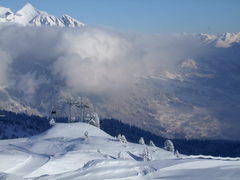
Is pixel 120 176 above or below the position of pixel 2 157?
below

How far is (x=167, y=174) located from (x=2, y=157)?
18.0 metres

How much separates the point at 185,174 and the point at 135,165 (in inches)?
167

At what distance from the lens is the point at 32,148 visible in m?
60.0

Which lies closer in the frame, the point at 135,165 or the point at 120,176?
the point at 120,176

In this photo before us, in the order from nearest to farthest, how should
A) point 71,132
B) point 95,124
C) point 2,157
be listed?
point 2,157 → point 71,132 → point 95,124

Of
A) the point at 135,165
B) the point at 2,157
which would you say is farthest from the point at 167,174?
the point at 2,157

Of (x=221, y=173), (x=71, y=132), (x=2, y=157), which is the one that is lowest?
(x=221, y=173)

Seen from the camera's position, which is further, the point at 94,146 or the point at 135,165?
the point at 94,146

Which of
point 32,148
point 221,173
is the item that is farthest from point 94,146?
point 221,173

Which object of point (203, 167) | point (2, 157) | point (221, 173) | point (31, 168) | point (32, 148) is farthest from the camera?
point (32, 148)

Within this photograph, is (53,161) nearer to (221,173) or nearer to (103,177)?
(103,177)

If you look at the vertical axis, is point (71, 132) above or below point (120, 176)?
above

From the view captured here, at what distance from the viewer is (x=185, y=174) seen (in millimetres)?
27844

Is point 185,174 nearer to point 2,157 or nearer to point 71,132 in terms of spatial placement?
point 2,157
